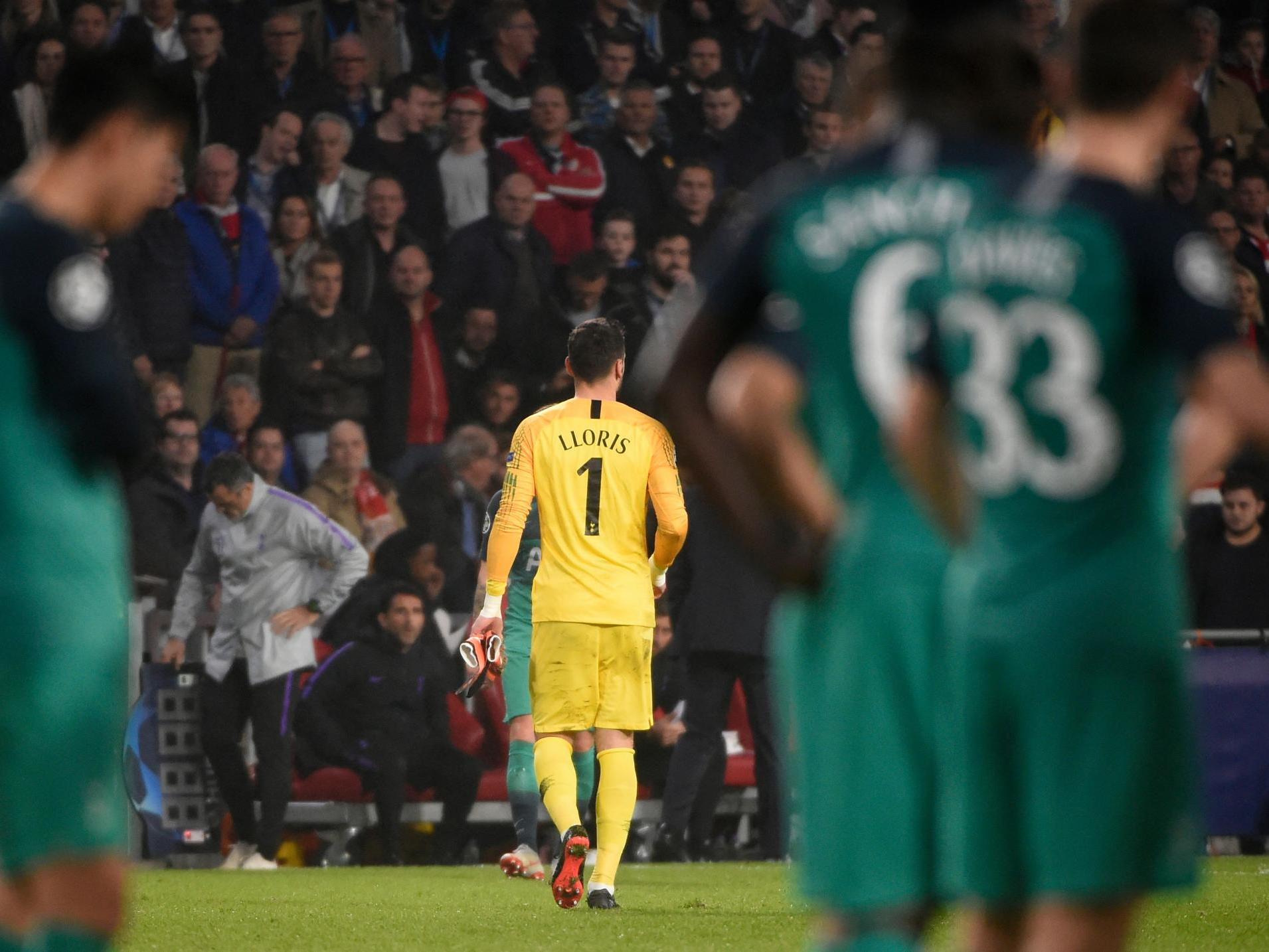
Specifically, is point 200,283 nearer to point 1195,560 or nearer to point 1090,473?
point 1195,560

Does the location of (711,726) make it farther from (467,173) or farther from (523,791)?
(467,173)

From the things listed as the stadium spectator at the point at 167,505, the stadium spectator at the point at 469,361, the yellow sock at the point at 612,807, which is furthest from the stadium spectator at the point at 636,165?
the yellow sock at the point at 612,807

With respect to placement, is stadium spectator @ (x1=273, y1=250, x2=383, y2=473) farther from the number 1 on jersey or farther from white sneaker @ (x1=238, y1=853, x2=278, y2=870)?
the number 1 on jersey

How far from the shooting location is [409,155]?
1558cm

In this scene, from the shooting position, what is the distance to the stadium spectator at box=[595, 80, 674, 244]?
16344 mm

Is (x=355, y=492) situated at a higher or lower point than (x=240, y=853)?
higher

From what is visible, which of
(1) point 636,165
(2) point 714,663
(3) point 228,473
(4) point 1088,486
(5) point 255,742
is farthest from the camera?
(1) point 636,165

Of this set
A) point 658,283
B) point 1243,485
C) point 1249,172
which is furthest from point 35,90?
point 1249,172

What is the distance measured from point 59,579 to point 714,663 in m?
10.3

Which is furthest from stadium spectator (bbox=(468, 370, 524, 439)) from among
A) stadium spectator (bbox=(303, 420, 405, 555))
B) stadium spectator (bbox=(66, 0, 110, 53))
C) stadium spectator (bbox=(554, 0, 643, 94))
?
stadium spectator (bbox=(66, 0, 110, 53))

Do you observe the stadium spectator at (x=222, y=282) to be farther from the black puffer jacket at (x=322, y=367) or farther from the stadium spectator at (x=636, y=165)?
the stadium spectator at (x=636, y=165)

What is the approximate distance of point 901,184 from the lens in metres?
3.39

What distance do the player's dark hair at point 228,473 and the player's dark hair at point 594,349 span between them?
3.88m

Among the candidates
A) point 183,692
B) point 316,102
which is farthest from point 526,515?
point 316,102
